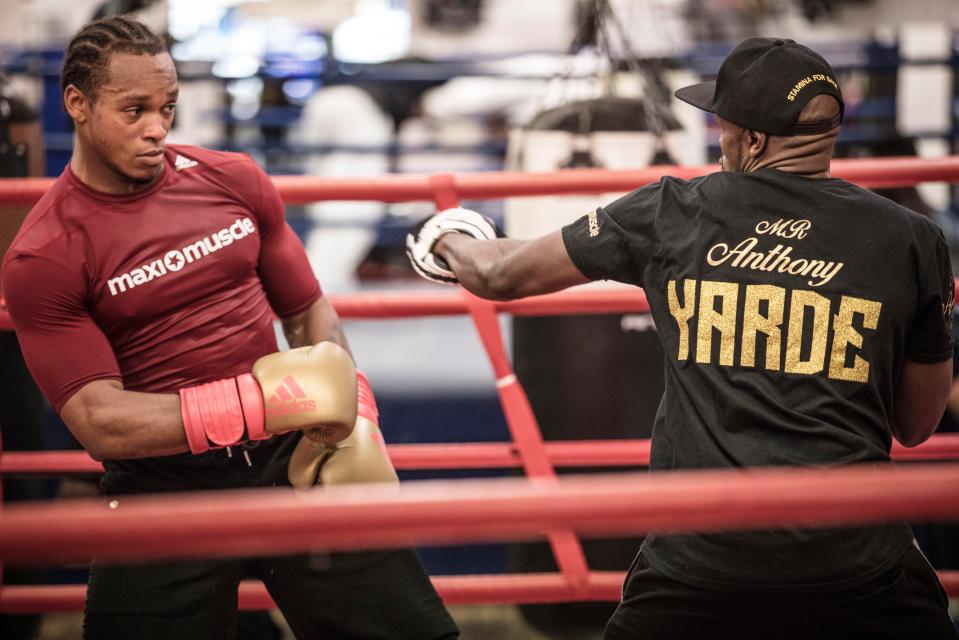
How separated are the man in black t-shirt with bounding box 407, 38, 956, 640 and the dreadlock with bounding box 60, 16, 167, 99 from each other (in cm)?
90

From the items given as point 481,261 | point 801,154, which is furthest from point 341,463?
point 801,154

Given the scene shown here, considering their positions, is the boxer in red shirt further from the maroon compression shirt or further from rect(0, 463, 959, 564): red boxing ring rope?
rect(0, 463, 959, 564): red boxing ring rope

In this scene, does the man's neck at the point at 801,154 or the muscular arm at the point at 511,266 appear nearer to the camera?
the man's neck at the point at 801,154

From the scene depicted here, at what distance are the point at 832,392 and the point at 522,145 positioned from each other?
192cm

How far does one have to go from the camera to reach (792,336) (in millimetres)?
1512

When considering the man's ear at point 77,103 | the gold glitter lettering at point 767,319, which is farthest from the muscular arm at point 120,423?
the gold glitter lettering at point 767,319

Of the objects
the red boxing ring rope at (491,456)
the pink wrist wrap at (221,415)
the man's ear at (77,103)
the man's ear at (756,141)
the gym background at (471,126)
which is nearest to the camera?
the man's ear at (756,141)

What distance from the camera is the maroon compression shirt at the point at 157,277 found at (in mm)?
1729

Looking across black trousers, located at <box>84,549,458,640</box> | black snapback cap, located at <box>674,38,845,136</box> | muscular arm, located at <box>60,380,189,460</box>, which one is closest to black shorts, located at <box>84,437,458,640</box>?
black trousers, located at <box>84,549,458,640</box>

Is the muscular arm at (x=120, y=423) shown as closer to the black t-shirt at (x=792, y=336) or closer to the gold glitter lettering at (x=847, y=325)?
the black t-shirt at (x=792, y=336)

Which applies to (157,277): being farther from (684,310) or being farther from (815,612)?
(815,612)

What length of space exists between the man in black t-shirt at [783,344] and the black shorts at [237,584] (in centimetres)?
44

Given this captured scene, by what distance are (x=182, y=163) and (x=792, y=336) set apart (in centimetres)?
117

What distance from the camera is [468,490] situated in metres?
0.99
